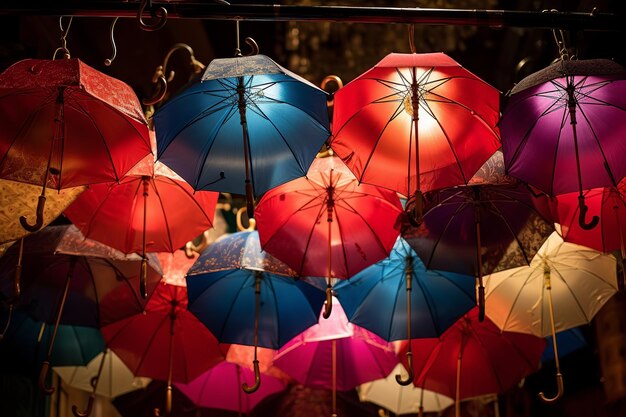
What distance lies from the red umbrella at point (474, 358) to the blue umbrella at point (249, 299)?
0.67m

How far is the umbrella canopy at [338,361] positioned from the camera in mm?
4555

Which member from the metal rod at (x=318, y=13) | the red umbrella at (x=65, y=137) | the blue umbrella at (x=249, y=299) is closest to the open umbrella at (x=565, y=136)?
the metal rod at (x=318, y=13)

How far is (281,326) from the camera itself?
166 inches

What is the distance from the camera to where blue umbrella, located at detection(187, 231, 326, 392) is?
410 cm

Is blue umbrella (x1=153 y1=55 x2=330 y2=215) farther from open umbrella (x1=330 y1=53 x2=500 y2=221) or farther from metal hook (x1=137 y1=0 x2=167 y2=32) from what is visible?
metal hook (x1=137 y1=0 x2=167 y2=32)

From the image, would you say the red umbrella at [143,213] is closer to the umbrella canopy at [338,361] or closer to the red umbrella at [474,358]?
the umbrella canopy at [338,361]

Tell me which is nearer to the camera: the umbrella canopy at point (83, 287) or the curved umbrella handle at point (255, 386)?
the curved umbrella handle at point (255, 386)

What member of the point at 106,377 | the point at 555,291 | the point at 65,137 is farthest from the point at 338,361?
the point at 65,137

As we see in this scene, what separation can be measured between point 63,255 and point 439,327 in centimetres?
182

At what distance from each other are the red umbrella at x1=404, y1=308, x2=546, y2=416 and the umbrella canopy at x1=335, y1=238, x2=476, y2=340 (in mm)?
361

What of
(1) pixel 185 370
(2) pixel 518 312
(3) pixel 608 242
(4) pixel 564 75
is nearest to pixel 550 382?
(2) pixel 518 312

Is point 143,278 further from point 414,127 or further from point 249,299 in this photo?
point 414,127

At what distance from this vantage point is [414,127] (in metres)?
3.34

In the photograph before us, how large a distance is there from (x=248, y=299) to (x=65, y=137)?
1.40m
